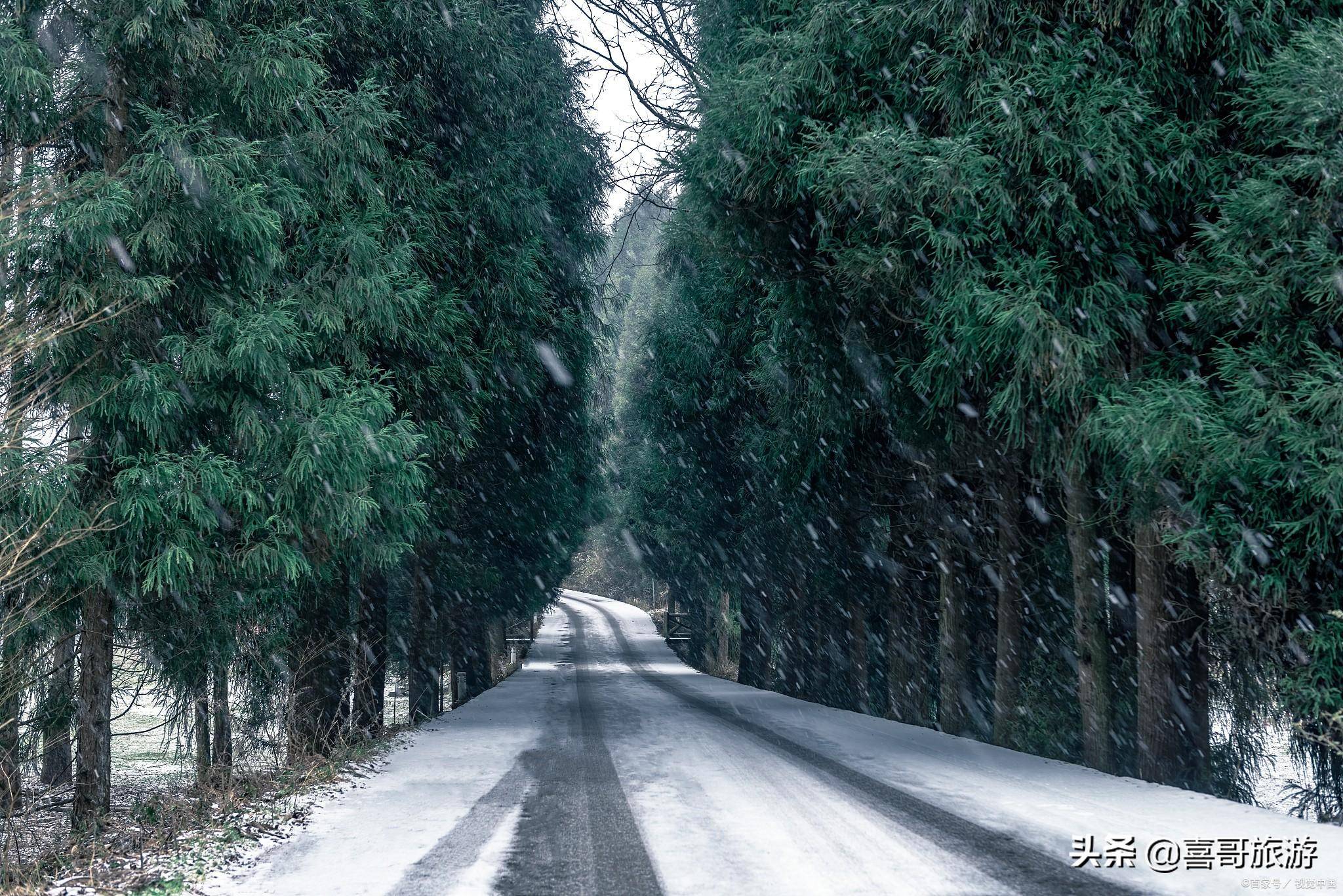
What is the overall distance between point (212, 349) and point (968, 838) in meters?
7.04

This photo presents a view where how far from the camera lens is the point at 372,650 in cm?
1392

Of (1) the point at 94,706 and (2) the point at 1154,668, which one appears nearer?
(1) the point at 94,706

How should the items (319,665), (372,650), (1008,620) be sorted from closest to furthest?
1. (319,665)
2. (1008,620)
3. (372,650)

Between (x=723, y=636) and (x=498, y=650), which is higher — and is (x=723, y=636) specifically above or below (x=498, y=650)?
above

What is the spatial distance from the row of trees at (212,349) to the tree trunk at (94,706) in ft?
0.07

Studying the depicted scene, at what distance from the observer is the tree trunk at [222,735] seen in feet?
24.3

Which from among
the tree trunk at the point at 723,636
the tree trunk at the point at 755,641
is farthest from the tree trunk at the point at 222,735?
the tree trunk at the point at 723,636

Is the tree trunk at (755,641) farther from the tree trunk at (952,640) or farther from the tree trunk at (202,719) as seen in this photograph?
the tree trunk at (202,719)

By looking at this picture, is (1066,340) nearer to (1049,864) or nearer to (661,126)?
(1049,864)

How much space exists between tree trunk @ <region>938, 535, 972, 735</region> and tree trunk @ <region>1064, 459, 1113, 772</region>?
3739 millimetres

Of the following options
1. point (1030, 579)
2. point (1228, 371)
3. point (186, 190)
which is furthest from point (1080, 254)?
Answer: point (186, 190)

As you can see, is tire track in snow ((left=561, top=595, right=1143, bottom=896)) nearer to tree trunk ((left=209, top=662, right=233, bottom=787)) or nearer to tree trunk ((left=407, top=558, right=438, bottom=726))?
tree trunk ((left=209, top=662, right=233, bottom=787))

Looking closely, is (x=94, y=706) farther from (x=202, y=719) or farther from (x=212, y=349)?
(x=212, y=349)

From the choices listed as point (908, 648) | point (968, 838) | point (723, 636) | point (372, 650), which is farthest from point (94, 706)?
point (723, 636)
